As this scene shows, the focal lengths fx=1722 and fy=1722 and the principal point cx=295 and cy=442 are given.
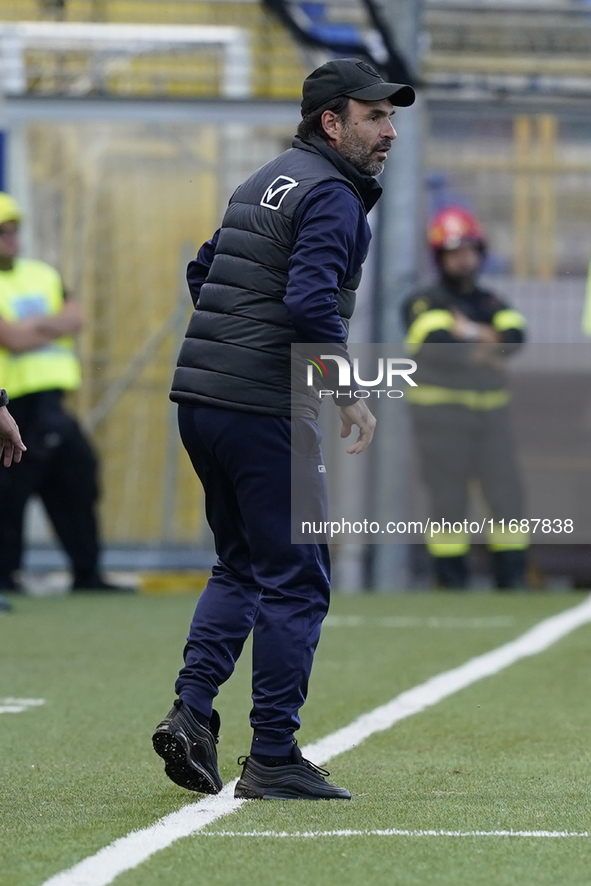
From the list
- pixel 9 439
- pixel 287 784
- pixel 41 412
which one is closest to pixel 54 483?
pixel 41 412

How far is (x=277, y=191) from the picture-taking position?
445 cm

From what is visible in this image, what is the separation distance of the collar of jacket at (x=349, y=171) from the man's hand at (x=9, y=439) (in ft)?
3.48

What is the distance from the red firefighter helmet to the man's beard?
21.1 ft

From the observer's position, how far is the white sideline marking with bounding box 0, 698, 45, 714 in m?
5.96

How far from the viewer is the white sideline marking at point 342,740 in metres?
3.47

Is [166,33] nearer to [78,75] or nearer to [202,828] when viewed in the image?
[78,75]

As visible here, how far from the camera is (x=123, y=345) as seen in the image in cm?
1222

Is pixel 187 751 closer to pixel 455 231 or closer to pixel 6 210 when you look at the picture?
pixel 6 210

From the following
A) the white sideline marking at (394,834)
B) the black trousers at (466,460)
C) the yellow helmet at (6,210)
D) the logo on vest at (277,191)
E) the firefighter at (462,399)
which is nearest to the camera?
the white sideline marking at (394,834)

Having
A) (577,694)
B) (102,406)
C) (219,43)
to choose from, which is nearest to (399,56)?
(219,43)

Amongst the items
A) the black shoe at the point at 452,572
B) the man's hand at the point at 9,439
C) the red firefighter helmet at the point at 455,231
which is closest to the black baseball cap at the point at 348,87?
the man's hand at the point at 9,439

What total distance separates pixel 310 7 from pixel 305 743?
24.6ft

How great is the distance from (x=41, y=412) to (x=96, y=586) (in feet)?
4.15

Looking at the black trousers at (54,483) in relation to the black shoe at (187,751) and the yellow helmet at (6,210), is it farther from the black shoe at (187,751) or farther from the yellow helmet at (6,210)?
the black shoe at (187,751)
